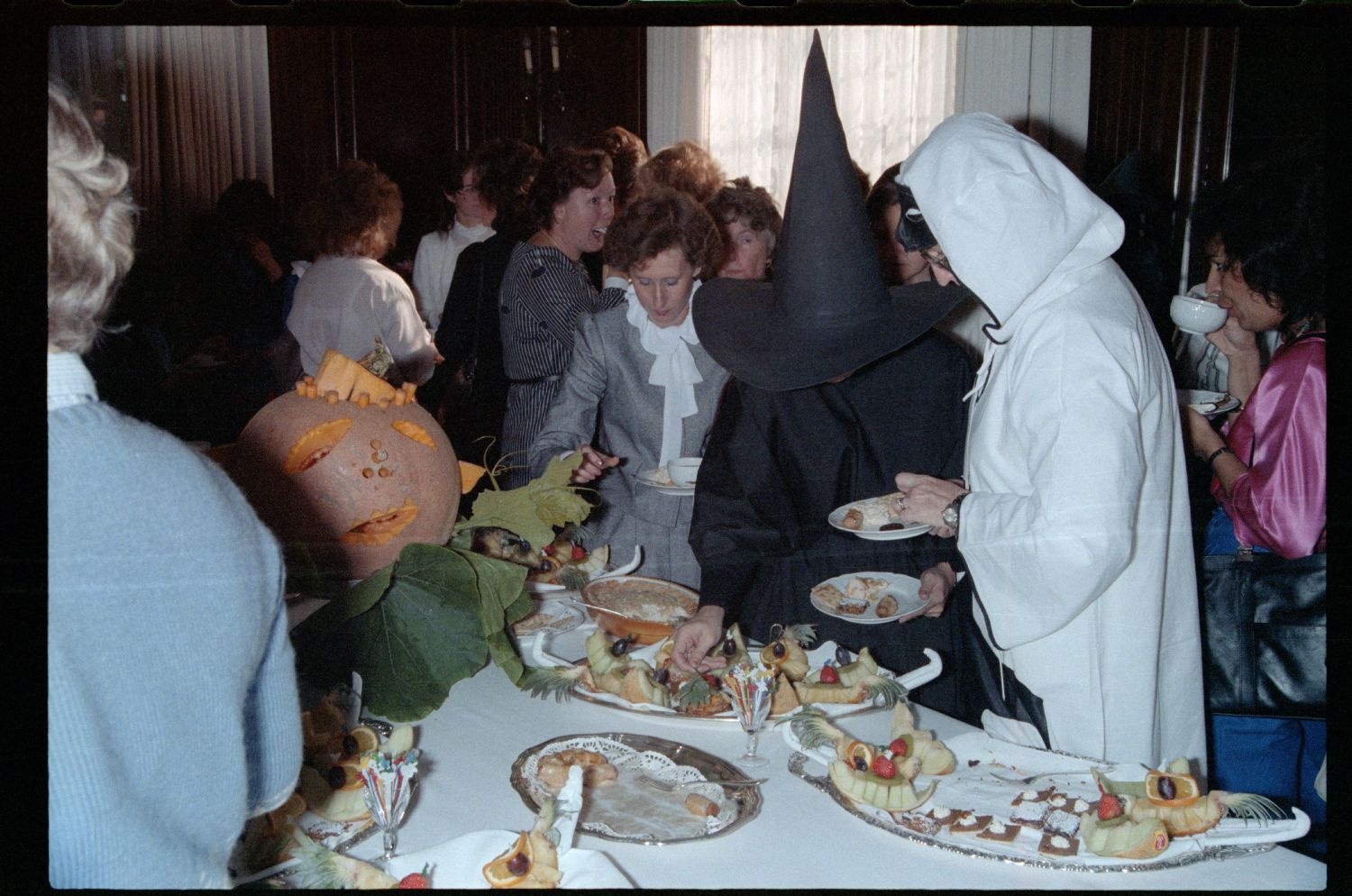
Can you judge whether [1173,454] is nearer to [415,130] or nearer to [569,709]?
[569,709]

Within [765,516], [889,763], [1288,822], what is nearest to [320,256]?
[765,516]

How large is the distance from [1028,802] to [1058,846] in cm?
6

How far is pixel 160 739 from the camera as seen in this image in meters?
0.57

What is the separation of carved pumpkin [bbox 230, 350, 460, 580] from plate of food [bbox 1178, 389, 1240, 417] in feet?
3.02

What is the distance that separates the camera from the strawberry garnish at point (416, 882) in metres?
0.78

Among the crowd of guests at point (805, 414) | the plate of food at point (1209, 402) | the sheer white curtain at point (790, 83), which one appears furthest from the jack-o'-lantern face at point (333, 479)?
the plate of food at point (1209, 402)

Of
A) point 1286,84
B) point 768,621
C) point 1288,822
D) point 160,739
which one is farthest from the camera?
point 768,621

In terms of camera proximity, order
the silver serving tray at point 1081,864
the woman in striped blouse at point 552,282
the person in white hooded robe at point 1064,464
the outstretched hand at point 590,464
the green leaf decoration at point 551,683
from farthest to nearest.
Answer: the woman in striped blouse at point 552,282 → the outstretched hand at point 590,464 → the green leaf decoration at point 551,683 → the person in white hooded robe at point 1064,464 → the silver serving tray at point 1081,864

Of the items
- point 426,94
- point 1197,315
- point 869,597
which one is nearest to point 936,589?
point 869,597

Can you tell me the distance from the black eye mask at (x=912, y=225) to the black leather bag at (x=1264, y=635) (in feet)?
1.58

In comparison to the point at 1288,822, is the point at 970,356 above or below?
above

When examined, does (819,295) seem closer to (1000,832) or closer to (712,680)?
(712,680)

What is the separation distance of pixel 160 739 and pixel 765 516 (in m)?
1.04

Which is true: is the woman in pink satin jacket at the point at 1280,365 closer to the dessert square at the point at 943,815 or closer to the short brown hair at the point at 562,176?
the dessert square at the point at 943,815
